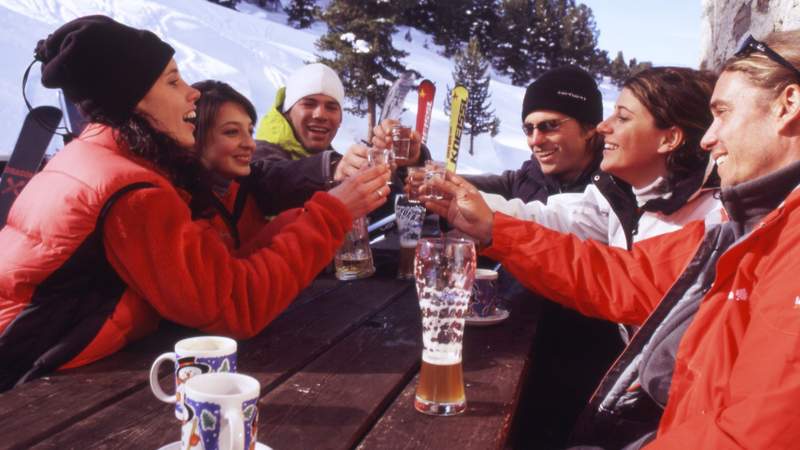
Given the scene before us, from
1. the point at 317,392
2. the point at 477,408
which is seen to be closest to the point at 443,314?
the point at 477,408

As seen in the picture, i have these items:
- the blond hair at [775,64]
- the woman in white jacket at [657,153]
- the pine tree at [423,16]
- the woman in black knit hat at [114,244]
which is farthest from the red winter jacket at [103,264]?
the pine tree at [423,16]

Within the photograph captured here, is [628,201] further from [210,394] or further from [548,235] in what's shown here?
[210,394]

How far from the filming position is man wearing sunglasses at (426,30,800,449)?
46.0 inches

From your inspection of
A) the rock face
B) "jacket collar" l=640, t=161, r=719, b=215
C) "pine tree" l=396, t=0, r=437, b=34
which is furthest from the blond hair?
"pine tree" l=396, t=0, r=437, b=34

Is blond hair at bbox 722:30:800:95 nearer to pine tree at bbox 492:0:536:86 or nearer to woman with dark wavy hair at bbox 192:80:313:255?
woman with dark wavy hair at bbox 192:80:313:255

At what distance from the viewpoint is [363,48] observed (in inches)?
1316

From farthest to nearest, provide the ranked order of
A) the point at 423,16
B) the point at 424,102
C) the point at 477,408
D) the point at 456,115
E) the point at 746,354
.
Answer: the point at 423,16 < the point at 424,102 < the point at 456,115 < the point at 477,408 < the point at 746,354

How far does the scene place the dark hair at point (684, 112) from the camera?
2557mm

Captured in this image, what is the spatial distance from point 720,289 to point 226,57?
40.4 metres

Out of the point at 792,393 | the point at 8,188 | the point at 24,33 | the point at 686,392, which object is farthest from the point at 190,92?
the point at 24,33

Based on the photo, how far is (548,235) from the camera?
2312mm

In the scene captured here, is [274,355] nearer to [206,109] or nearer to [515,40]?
[206,109]

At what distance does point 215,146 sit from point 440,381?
1.70 m

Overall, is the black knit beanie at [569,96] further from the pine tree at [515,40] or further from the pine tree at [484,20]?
the pine tree at [484,20]
